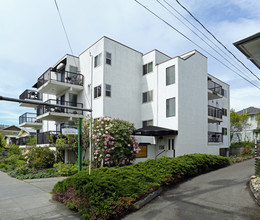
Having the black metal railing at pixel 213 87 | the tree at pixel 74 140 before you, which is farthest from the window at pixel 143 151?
the black metal railing at pixel 213 87

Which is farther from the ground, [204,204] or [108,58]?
[108,58]

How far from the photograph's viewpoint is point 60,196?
302 inches

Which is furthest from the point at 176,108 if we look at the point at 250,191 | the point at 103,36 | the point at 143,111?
the point at 250,191

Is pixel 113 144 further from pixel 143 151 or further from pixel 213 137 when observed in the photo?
pixel 213 137

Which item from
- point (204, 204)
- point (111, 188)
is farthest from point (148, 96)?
point (111, 188)

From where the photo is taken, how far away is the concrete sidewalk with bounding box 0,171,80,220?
21.2 ft

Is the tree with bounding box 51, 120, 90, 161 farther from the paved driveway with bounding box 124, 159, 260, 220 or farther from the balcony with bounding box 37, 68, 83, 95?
the paved driveway with bounding box 124, 159, 260, 220

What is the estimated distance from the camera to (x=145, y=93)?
67.6 feet

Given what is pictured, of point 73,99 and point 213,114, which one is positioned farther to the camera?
point 213,114

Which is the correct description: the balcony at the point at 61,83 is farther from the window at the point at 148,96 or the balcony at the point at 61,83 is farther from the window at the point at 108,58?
the window at the point at 148,96

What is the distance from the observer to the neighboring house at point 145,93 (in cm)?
1775

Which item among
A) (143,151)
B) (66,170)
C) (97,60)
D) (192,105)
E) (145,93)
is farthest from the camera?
(145,93)

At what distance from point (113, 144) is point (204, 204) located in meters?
7.82

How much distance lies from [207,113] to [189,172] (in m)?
10.7
